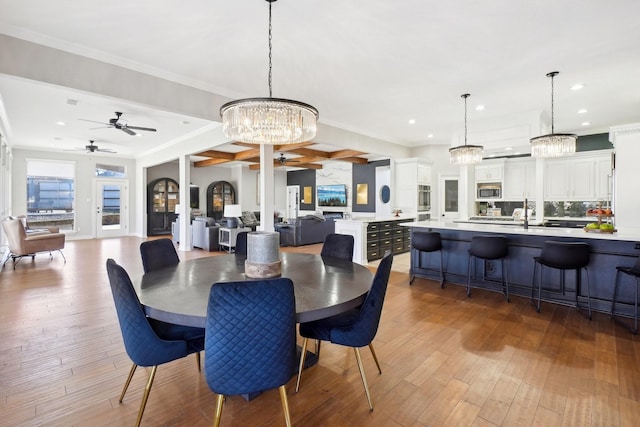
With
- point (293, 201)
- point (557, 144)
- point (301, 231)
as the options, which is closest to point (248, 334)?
point (557, 144)

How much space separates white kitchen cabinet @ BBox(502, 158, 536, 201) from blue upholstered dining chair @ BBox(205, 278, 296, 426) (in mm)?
7808

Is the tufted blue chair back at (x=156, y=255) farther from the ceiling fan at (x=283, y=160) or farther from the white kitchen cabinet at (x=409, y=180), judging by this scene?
the ceiling fan at (x=283, y=160)

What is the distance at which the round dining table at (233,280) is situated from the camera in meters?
1.54

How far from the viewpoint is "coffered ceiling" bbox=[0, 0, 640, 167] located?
261 cm

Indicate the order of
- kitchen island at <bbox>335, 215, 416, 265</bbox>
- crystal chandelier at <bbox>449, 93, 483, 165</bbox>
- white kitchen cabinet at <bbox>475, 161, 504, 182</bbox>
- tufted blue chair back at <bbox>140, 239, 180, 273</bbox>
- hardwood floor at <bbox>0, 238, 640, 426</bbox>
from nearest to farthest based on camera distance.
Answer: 1. hardwood floor at <bbox>0, 238, 640, 426</bbox>
2. tufted blue chair back at <bbox>140, 239, 180, 273</bbox>
3. crystal chandelier at <bbox>449, 93, 483, 165</bbox>
4. kitchen island at <bbox>335, 215, 416, 265</bbox>
5. white kitchen cabinet at <bbox>475, 161, 504, 182</bbox>

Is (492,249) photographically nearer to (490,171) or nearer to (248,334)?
(248,334)

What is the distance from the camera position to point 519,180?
7504 millimetres

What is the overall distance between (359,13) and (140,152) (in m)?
9.23

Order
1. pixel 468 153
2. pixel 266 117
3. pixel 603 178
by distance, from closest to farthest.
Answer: pixel 266 117 → pixel 468 153 → pixel 603 178

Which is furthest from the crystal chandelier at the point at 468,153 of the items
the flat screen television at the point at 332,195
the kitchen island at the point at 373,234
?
the flat screen television at the point at 332,195

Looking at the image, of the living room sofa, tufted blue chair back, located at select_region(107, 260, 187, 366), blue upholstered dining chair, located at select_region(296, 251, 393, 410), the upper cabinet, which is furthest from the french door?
tufted blue chair back, located at select_region(107, 260, 187, 366)

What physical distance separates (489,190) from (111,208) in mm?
11700

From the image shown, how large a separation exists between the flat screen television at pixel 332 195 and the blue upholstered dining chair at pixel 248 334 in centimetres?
1003

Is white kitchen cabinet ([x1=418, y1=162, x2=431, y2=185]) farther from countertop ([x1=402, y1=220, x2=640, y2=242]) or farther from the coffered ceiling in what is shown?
countertop ([x1=402, y1=220, x2=640, y2=242])
